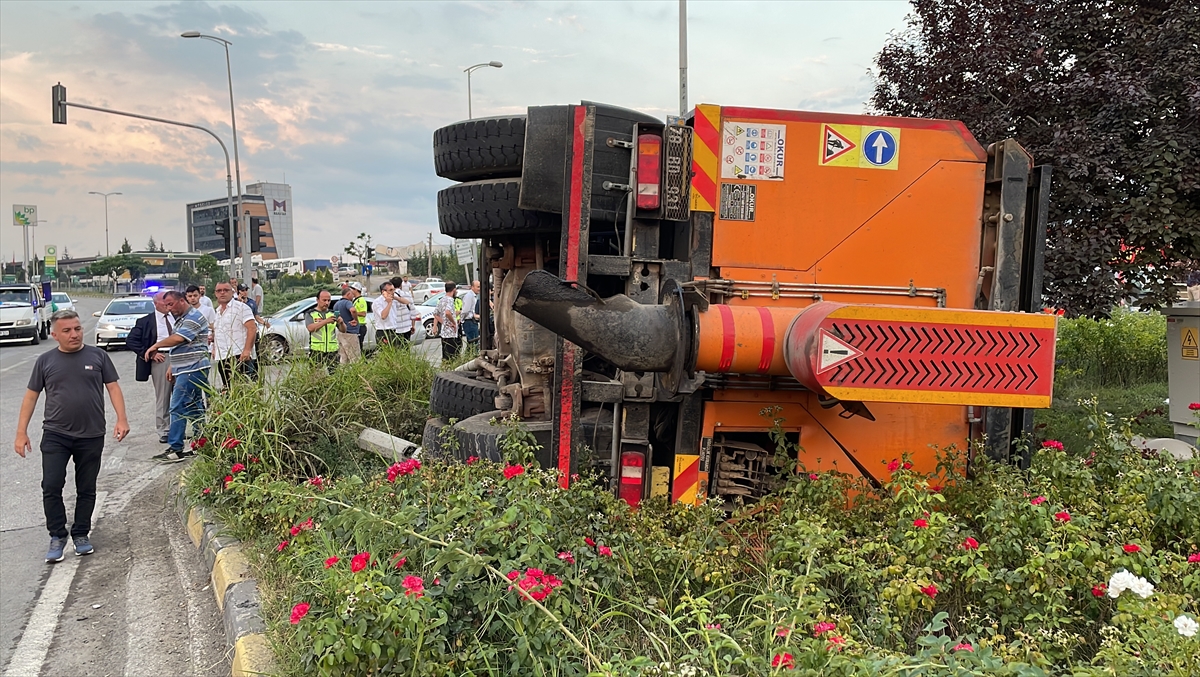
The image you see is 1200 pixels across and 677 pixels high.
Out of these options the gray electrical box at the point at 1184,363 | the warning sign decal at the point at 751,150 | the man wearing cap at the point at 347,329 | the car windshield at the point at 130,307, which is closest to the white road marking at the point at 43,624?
the warning sign decal at the point at 751,150

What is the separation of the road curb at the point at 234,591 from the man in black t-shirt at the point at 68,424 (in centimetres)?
67

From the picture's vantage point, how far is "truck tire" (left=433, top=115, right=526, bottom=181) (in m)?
4.64

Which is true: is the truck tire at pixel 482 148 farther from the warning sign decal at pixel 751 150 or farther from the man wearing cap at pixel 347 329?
the man wearing cap at pixel 347 329

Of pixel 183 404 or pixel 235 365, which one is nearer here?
pixel 235 365

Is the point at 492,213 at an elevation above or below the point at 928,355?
above

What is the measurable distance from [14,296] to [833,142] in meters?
27.6

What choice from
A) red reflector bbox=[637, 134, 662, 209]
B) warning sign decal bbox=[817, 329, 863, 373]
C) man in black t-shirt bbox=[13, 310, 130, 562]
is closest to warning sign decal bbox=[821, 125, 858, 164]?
red reflector bbox=[637, 134, 662, 209]

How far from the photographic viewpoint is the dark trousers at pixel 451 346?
10.9 meters

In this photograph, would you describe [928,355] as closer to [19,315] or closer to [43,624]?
[43,624]

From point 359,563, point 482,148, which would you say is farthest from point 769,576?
point 482,148

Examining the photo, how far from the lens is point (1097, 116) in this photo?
6.43 meters

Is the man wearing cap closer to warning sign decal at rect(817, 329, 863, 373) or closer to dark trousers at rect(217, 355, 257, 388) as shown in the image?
dark trousers at rect(217, 355, 257, 388)

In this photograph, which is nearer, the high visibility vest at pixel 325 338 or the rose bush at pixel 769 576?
the rose bush at pixel 769 576

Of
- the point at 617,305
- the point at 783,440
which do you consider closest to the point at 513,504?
the point at 617,305
